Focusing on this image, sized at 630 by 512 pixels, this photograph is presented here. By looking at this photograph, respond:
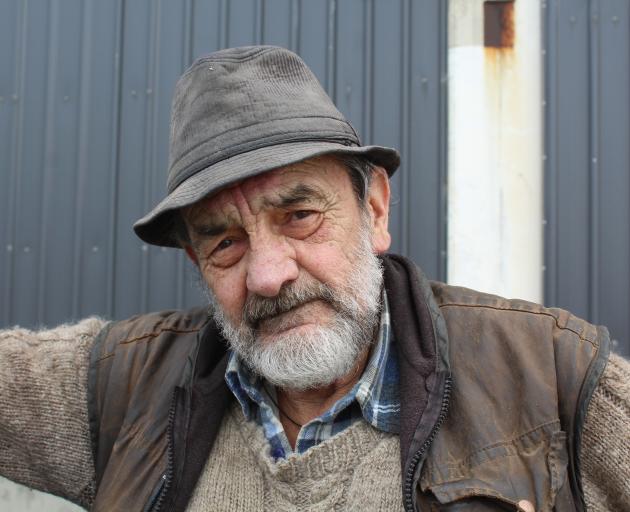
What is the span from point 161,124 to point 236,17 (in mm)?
525

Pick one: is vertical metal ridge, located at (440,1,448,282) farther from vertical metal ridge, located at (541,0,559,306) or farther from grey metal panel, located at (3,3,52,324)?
grey metal panel, located at (3,3,52,324)

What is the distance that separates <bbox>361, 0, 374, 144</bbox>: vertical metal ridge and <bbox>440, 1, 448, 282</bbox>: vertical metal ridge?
264mm

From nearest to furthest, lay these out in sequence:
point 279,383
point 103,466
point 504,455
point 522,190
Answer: point 504,455, point 279,383, point 103,466, point 522,190

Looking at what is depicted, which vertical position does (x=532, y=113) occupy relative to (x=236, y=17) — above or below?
below

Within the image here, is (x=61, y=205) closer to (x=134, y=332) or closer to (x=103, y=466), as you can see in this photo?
(x=134, y=332)

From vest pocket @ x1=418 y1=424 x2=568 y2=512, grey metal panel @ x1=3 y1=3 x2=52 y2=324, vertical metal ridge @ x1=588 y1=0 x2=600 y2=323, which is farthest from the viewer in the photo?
grey metal panel @ x1=3 y1=3 x2=52 y2=324

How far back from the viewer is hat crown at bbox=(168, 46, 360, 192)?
60.4 inches

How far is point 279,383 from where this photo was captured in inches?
62.4

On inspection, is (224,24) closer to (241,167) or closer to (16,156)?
(16,156)

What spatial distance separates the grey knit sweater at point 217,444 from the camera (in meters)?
1.45

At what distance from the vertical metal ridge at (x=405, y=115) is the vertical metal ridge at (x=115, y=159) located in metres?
1.13

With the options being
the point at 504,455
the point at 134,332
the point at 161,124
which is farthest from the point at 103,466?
the point at 161,124

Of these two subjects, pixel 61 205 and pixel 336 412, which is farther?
pixel 61 205

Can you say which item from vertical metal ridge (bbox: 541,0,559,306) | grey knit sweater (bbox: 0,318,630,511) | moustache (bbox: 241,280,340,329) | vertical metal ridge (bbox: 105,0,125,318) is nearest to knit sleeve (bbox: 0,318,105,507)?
grey knit sweater (bbox: 0,318,630,511)
